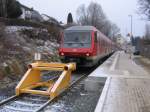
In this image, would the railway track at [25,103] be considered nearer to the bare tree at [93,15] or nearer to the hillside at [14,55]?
the hillside at [14,55]

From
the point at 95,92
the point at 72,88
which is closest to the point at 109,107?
the point at 95,92

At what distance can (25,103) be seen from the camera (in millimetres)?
12633

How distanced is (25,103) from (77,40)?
12.8 metres

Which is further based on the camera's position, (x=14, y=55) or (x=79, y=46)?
(x=79, y=46)

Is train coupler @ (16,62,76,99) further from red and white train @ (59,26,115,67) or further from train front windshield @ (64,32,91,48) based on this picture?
train front windshield @ (64,32,91,48)

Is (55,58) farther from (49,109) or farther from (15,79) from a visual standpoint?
(49,109)

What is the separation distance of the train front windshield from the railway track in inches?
435

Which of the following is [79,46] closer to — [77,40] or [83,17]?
[77,40]

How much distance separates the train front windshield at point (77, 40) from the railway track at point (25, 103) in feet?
36.2

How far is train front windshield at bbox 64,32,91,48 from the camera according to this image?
2470 centimetres

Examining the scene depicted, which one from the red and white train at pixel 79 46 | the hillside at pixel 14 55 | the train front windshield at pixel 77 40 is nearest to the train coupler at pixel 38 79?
the hillside at pixel 14 55

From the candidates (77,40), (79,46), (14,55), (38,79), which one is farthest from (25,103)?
(77,40)

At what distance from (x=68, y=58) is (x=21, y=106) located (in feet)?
41.6

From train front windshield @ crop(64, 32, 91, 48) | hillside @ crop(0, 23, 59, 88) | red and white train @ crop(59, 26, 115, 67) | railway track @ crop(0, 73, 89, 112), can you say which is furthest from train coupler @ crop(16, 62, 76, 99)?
train front windshield @ crop(64, 32, 91, 48)
